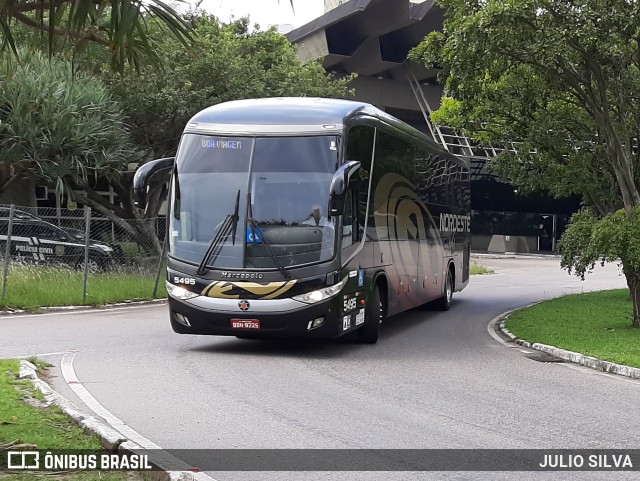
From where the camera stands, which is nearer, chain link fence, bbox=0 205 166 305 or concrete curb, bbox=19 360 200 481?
concrete curb, bbox=19 360 200 481

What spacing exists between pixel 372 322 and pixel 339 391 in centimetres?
424

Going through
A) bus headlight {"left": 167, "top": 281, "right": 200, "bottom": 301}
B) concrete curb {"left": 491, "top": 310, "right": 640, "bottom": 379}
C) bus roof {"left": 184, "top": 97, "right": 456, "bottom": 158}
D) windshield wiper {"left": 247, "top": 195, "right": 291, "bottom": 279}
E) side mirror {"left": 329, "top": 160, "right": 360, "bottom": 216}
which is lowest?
concrete curb {"left": 491, "top": 310, "right": 640, "bottom": 379}

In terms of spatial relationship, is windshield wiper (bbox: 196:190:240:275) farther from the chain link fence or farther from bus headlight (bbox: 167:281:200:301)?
the chain link fence

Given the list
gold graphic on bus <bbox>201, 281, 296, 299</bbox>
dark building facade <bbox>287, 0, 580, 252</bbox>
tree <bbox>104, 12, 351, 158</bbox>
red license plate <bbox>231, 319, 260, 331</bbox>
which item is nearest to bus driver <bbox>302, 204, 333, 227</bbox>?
gold graphic on bus <bbox>201, 281, 296, 299</bbox>

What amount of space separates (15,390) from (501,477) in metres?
5.30

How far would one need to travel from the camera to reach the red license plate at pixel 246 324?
501 inches

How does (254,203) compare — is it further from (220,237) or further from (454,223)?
(454,223)

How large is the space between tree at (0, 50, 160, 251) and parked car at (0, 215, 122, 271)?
2946mm

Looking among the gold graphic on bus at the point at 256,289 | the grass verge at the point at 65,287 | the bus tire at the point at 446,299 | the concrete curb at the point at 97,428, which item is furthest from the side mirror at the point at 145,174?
the bus tire at the point at 446,299

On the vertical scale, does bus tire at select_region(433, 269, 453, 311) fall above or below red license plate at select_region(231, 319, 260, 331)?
below

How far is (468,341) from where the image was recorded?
52.9 feet

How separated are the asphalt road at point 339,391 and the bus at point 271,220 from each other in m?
0.66

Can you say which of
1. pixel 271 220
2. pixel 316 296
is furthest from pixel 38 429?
pixel 271 220

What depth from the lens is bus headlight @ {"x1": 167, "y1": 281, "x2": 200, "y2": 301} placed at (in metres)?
12.9
